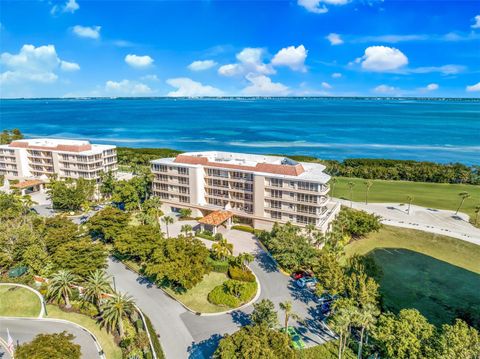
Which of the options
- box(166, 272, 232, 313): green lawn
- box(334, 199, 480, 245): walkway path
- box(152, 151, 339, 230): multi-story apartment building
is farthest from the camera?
box(334, 199, 480, 245): walkway path

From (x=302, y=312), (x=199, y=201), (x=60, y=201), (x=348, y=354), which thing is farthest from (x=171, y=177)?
(x=348, y=354)

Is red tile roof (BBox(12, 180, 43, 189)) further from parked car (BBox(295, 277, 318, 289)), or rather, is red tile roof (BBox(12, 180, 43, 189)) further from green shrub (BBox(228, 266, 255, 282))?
parked car (BBox(295, 277, 318, 289))

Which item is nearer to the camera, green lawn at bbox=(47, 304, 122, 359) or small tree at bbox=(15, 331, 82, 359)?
small tree at bbox=(15, 331, 82, 359)

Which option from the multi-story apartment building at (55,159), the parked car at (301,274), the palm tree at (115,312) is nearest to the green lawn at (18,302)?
the palm tree at (115,312)

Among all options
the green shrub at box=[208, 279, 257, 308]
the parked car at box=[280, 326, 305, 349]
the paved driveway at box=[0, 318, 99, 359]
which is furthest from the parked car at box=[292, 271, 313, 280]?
the paved driveway at box=[0, 318, 99, 359]

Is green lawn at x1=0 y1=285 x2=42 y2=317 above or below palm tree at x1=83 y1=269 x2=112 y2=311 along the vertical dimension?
below

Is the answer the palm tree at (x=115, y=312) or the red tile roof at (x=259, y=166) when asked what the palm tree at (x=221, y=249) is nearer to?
the palm tree at (x=115, y=312)
